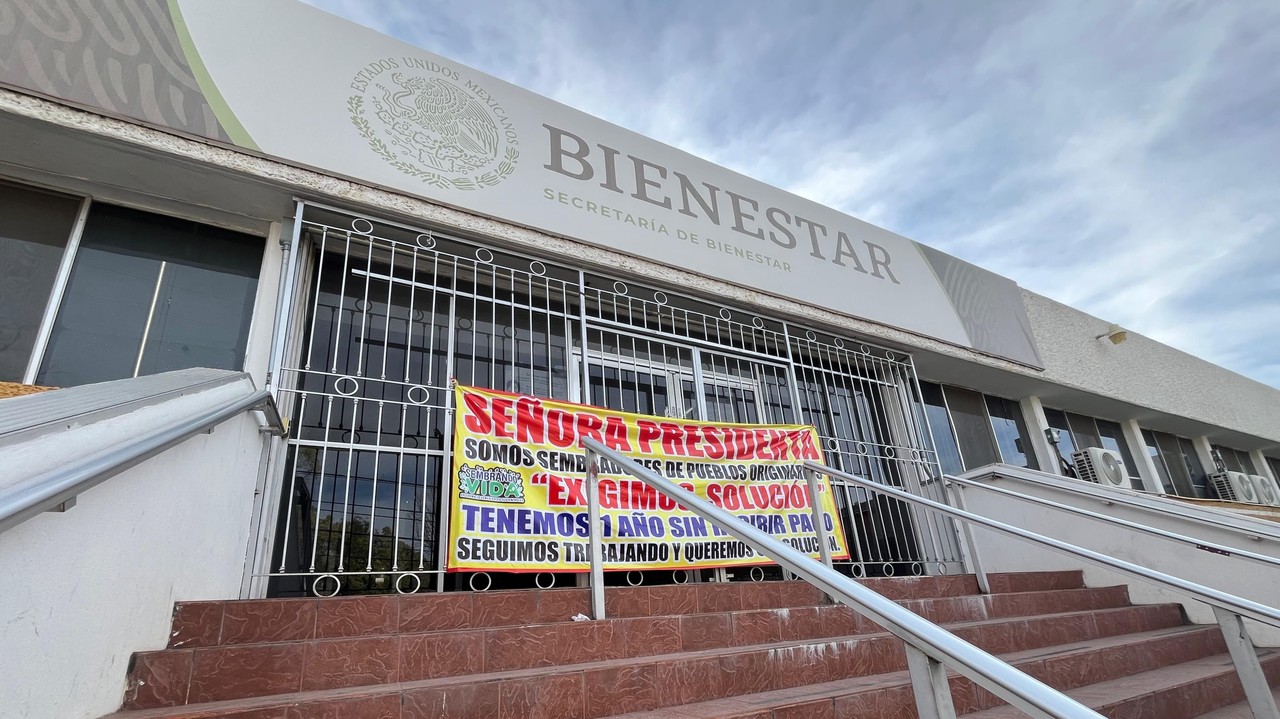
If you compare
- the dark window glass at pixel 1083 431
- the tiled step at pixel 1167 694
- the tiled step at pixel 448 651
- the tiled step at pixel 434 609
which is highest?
the dark window glass at pixel 1083 431

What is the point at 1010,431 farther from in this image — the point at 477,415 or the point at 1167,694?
the point at 477,415

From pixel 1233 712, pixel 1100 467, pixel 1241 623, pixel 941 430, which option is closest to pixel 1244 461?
pixel 1100 467

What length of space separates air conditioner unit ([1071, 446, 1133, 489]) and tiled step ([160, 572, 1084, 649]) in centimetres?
606

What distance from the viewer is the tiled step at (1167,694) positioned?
240 centimetres

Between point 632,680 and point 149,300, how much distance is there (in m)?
3.53

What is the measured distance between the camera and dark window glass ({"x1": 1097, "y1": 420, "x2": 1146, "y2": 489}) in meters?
8.34

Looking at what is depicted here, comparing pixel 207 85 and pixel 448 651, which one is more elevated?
pixel 207 85

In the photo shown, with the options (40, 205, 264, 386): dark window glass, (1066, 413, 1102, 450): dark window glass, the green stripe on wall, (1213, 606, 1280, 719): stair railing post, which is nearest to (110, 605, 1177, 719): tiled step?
(1213, 606, 1280, 719): stair railing post

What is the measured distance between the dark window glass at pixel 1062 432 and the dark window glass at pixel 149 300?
908 centimetres

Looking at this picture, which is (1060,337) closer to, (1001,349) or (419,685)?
(1001,349)

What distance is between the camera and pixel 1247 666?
95.0 inches

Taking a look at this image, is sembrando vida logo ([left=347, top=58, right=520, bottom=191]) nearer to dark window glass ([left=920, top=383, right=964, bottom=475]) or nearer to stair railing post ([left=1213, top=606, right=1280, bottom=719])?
stair railing post ([left=1213, top=606, right=1280, bottom=719])

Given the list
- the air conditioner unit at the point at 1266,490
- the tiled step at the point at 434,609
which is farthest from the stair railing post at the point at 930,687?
the air conditioner unit at the point at 1266,490

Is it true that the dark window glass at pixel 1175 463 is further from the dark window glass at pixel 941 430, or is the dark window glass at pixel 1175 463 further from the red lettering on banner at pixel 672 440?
the red lettering on banner at pixel 672 440
